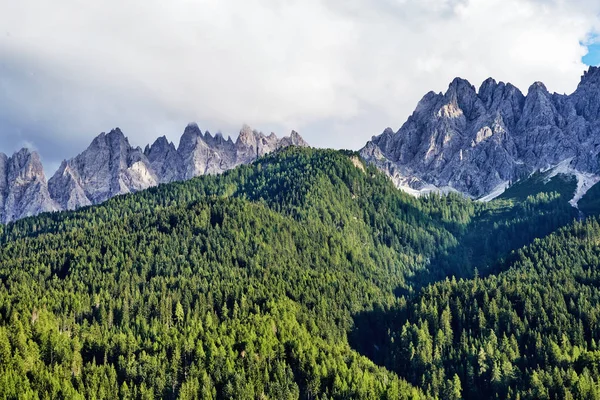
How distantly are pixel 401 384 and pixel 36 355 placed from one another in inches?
3256

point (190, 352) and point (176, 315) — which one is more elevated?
point (176, 315)

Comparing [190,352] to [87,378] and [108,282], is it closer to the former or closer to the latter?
[87,378]

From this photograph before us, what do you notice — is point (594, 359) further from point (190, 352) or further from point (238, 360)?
point (190, 352)

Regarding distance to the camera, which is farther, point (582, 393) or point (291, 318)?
point (291, 318)

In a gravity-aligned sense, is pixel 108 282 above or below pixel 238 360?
above

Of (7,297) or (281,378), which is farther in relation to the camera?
(7,297)

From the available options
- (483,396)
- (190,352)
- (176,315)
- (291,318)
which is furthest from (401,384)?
(176,315)

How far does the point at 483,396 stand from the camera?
168500 mm

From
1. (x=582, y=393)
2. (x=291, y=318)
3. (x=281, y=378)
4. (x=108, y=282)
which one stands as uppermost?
(x=108, y=282)

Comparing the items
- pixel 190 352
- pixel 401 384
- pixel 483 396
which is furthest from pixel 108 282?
pixel 483 396

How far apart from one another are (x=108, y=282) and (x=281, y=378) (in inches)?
2842

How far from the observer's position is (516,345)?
17988 cm

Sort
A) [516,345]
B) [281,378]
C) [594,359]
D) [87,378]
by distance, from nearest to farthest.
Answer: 1. [87,378]
2. [281,378]
3. [594,359]
4. [516,345]

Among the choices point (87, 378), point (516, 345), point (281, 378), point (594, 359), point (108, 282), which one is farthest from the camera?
point (108, 282)
